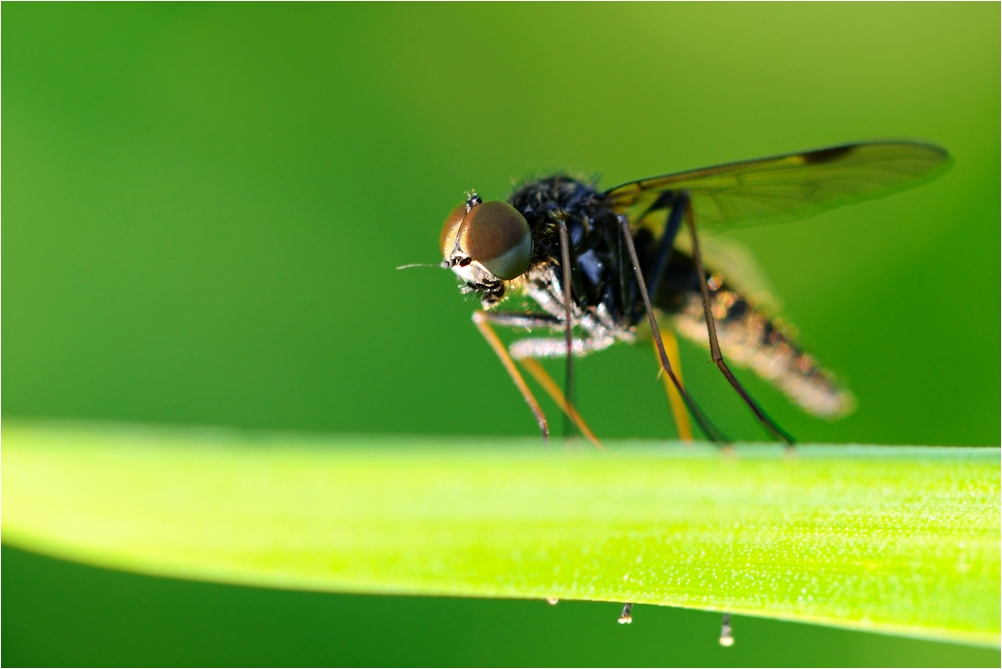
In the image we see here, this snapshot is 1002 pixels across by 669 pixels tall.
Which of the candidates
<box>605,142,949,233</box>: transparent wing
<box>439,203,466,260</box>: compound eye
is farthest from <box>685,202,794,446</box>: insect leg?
<box>439,203,466,260</box>: compound eye

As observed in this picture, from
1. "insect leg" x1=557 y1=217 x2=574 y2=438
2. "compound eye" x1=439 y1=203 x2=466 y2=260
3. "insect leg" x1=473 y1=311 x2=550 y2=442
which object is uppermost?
"compound eye" x1=439 y1=203 x2=466 y2=260

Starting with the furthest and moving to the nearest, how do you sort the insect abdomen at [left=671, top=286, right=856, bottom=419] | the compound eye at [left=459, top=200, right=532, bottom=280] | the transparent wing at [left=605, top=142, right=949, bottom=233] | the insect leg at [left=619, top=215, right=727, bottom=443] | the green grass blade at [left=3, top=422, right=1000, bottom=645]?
1. the insect abdomen at [left=671, top=286, right=856, bottom=419]
2. the transparent wing at [left=605, top=142, right=949, bottom=233]
3. the compound eye at [left=459, top=200, right=532, bottom=280]
4. the insect leg at [left=619, top=215, right=727, bottom=443]
5. the green grass blade at [left=3, top=422, right=1000, bottom=645]

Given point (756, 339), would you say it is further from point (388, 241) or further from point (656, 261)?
point (388, 241)

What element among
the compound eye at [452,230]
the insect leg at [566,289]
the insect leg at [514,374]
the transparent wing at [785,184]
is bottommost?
the insect leg at [514,374]

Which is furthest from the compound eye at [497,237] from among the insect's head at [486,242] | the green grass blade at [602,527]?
the green grass blade at [602,527]

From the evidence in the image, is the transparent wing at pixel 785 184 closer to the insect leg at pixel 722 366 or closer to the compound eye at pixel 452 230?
the insect leg at pixel 722 366

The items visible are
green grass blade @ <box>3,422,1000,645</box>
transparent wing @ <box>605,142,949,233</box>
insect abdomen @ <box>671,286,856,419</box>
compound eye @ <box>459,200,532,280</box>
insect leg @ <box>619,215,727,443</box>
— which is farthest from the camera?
insect abdomen @ <box>671,286,856,419</box>

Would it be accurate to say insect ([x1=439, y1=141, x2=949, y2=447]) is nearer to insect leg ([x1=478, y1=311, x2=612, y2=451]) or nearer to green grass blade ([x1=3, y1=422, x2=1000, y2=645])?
insect leg ([x1=478, y1=311, x2=612, y2=451])

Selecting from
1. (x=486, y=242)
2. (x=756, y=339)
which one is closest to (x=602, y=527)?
(x=486, y=242)

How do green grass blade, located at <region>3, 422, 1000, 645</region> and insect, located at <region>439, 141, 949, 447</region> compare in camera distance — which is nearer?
green grass blade, located at <region>3, 422, 1000, 645</region>
